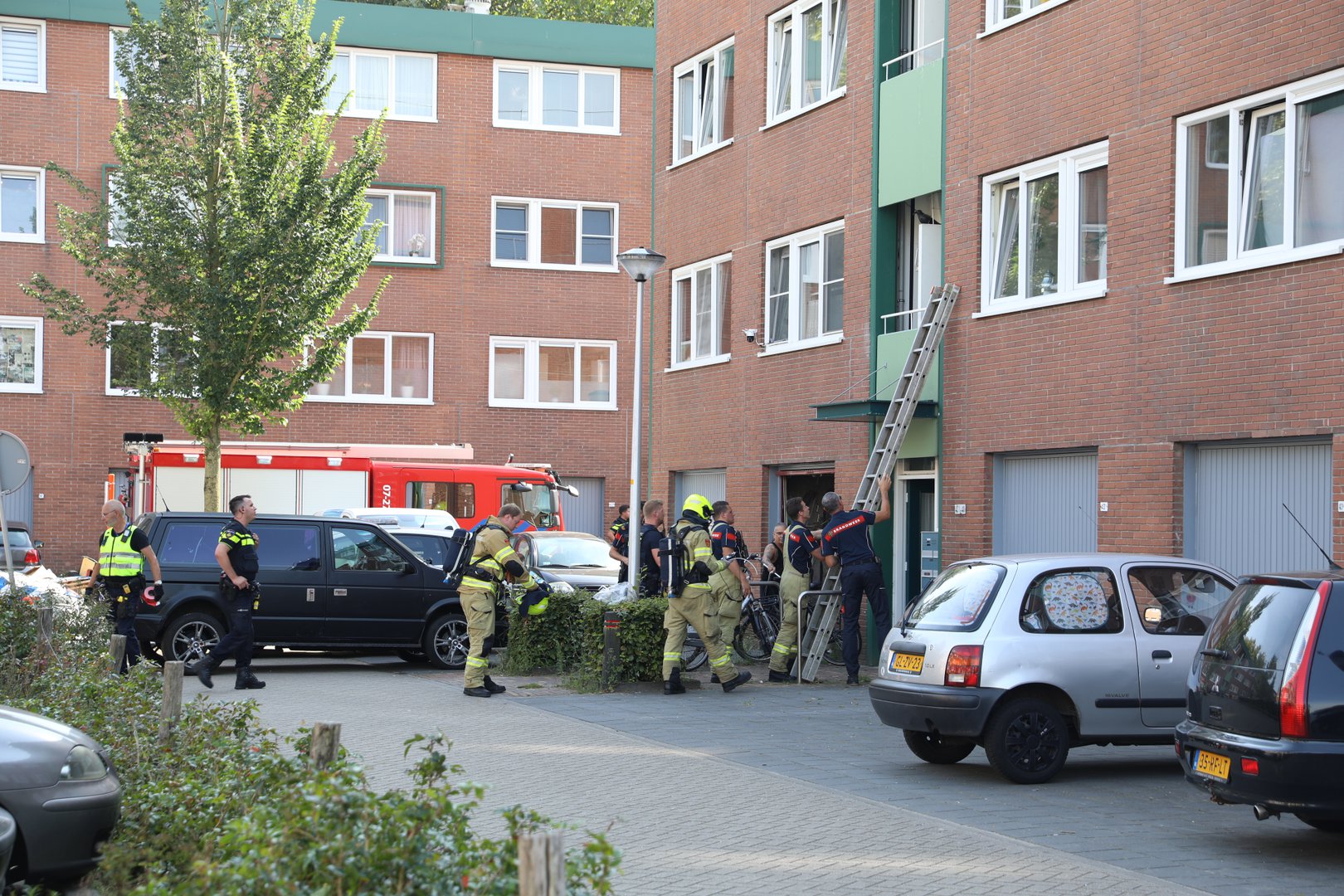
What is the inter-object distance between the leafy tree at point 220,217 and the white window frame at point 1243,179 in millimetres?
15690

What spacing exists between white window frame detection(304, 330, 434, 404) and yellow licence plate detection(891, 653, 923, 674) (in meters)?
24.9

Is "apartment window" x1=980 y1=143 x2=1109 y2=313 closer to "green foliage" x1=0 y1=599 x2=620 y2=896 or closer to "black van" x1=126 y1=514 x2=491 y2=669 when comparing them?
"black van" x1=126 y1=514 x2=491 y2=669

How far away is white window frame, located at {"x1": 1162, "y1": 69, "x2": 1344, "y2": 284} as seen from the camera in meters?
12.8

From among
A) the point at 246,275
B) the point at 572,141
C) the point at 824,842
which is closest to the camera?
the point at 824,842

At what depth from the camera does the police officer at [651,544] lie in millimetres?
16578

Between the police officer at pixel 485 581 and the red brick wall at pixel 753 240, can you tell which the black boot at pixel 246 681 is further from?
the red brick wall at pixel 753 240

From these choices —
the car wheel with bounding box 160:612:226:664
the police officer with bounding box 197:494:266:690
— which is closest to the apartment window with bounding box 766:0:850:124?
the police officer with bounding box 197:494:266:690

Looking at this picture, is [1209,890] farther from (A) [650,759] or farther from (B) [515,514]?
(B) [515,514]

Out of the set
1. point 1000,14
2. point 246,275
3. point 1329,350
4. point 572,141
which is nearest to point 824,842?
point 1329,350

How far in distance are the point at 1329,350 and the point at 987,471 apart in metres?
4.74

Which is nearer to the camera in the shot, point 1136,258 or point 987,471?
point 1136,258

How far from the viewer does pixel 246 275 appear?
25625 millimetres

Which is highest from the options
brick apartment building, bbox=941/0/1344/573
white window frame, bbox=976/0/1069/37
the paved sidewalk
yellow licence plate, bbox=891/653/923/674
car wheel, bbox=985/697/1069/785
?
white window frame, bbox=976/0/1069/37

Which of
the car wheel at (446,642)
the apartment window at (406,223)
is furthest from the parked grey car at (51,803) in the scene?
the apartment window at (406,223)
